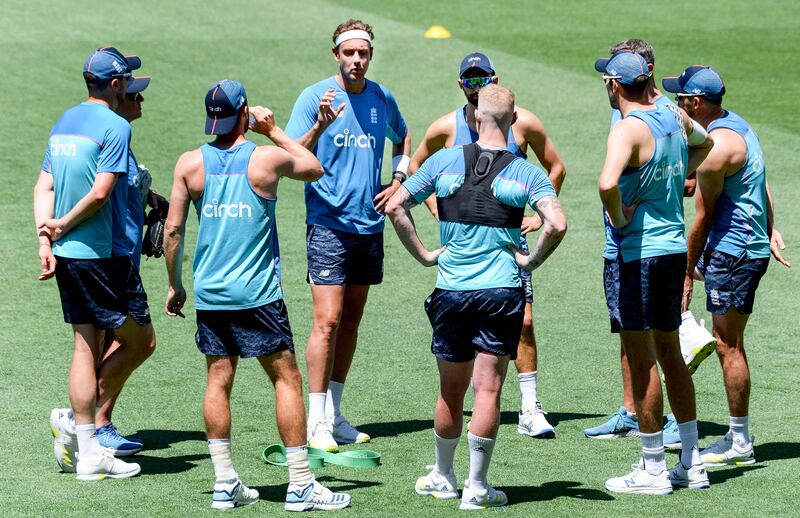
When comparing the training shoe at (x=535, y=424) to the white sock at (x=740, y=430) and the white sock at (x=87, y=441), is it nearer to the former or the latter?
the white sock at (x=740, y=430)

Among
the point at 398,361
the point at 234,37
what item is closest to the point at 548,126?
the point at 234,37

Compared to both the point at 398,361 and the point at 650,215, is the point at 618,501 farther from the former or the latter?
the point at 398,361

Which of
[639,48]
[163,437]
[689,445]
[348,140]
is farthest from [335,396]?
[639,48]

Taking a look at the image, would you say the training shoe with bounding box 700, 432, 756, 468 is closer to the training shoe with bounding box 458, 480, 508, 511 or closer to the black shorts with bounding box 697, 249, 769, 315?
the black shorts with bounding box 697, 249, 769, 315

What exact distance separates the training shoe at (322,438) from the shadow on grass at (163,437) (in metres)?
0.70

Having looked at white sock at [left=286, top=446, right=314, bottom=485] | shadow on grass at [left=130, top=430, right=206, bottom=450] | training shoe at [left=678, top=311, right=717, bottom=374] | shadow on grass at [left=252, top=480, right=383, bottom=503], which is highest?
training shoe at [left=678, top=311, right=717, bottom=374]

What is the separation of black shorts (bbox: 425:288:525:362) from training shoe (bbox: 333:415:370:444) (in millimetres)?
1601

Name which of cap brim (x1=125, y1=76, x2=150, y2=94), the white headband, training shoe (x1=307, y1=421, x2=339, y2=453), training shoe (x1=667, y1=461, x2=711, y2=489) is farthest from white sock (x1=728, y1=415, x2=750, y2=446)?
cap brim (x1=125, y1=76, x2=150, y2=94)

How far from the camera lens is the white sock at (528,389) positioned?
8406mm

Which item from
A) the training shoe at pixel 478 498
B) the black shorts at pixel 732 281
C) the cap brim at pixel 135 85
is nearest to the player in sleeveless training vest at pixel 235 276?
the training shoe at pixel 478 498

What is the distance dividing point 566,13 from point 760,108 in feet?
22.7

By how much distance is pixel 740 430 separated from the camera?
7.67m

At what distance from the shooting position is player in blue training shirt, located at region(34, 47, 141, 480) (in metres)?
7.28

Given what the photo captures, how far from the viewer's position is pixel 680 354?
7164 mm
